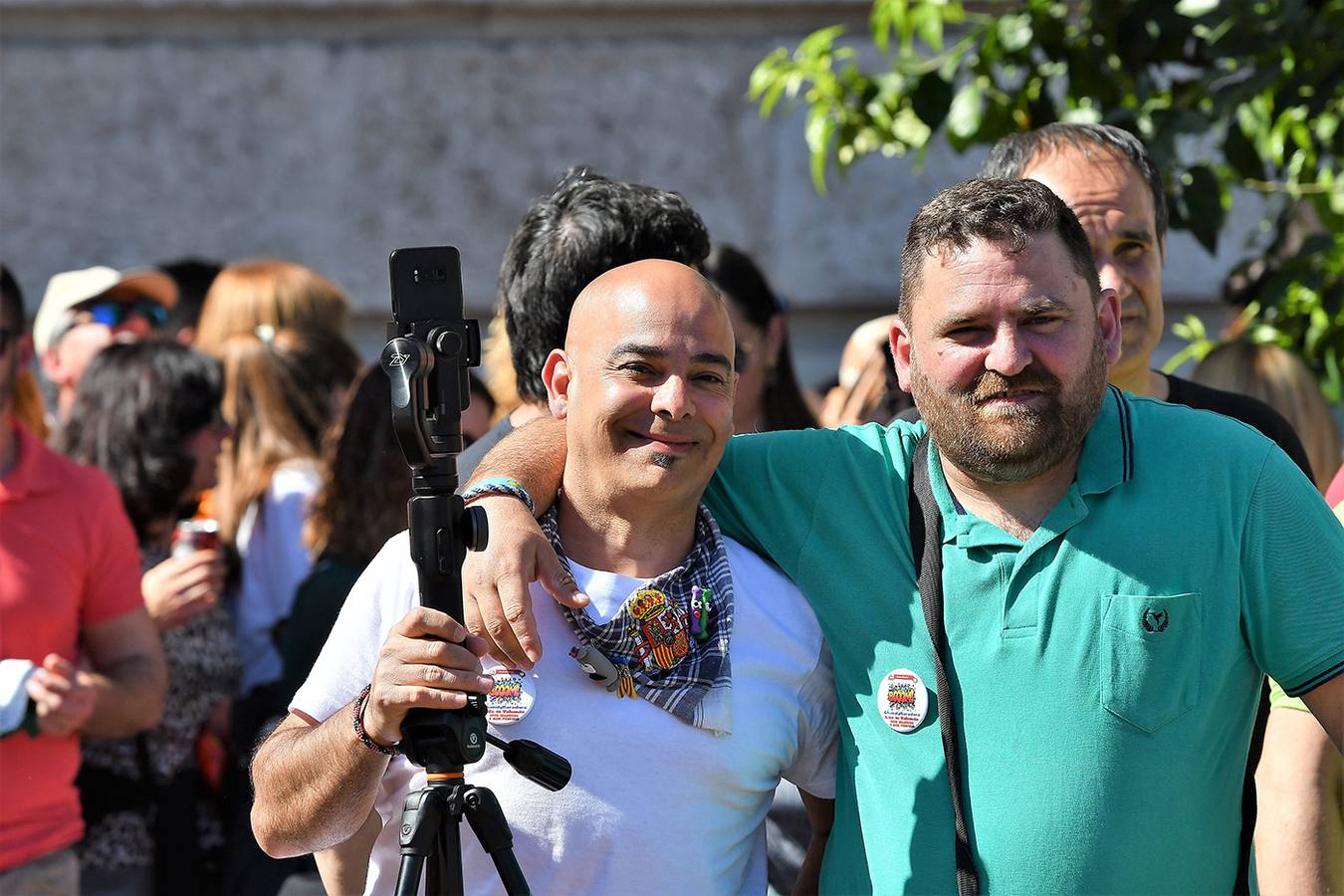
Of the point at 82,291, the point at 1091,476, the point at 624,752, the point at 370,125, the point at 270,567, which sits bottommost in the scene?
the point at 270,567

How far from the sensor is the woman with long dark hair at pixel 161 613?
13.9ft

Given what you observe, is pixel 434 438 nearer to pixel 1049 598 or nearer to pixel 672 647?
pixel 672 647

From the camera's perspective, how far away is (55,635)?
12.9 ft

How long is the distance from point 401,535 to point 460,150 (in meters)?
4.01

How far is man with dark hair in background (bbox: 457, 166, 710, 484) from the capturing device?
3029mm

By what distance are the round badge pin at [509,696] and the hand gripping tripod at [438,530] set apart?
252 mm

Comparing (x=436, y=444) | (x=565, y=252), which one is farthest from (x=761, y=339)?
(x=436, y=444)

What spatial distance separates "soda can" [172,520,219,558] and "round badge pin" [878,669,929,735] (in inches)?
91.8

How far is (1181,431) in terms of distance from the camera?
8.48 ft

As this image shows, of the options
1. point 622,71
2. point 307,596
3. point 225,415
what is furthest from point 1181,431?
point 622,71

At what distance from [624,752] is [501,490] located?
1.41 feet

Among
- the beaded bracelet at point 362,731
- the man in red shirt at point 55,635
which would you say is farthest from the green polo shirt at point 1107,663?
the man in red shirt at point 55,635

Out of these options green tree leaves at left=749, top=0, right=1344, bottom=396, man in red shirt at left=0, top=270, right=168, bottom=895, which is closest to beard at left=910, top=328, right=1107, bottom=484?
green tree leaves at left=749, top=0, right=1344, bottom=396

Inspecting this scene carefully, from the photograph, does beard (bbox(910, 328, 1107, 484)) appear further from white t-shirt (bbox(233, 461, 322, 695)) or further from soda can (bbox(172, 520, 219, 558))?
white t-shirt (bbox(233, 461, 322, 695))
